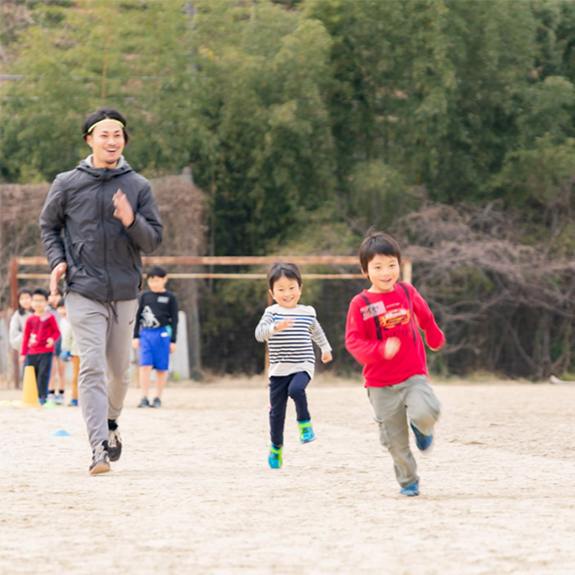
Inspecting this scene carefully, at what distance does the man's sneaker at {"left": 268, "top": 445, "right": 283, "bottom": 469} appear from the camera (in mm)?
6074

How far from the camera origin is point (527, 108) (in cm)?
1998

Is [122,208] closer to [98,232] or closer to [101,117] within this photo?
[98,232]

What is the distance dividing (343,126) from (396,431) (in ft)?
51.9

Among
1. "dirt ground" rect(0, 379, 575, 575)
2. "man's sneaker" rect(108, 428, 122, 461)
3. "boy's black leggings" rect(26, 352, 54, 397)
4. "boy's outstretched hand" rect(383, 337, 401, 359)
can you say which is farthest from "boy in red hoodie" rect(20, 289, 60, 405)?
"boy's outstretched hand" rect(383, 337, 401, 359)

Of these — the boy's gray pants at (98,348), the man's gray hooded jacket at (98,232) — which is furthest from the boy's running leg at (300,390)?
the man's gray hooded jacket at (98,232)

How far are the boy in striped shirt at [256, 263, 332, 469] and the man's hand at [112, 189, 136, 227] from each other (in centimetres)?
108

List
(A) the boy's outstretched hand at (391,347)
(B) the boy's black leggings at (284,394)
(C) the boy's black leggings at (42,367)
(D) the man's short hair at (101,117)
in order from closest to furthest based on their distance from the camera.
Result: (A) the boy's outstretched hand at (391,347) < (D) the man's short hair at (101,117) < (B) the boy's black leggings at (284,394) < (C) the boy's black leggings at (42,367)

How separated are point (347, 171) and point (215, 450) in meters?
13.5

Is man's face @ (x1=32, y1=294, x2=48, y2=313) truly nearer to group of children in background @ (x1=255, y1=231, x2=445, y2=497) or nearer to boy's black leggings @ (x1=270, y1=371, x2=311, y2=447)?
boy's black leggings @ (x1=270, y1=371, x2=311, y2=447)

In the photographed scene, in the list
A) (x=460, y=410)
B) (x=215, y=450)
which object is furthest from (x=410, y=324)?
(x=460, y=410)

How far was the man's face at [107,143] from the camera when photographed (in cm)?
591

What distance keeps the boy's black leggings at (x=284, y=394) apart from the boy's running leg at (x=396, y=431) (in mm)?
1286

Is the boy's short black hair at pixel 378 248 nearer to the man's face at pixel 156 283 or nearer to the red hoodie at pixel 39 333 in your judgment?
the man's face at pixel 156 283

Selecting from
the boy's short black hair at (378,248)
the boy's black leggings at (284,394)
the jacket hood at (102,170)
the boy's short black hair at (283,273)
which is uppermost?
the jacket hood at (102,170)
